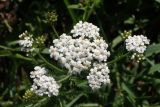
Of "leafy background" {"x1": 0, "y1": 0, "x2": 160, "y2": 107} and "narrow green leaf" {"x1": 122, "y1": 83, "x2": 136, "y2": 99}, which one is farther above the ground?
"leafy background" {"x1": 0, "y1": 0, "x2": 160, "y2": 107}

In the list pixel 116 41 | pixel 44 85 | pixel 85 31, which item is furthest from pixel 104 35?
pixel 44 85

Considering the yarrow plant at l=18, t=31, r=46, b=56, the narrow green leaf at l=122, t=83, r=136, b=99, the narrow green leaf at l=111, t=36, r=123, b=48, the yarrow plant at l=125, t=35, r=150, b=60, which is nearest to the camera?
the yarrow plant at l=125, t=35, r=150, b=60

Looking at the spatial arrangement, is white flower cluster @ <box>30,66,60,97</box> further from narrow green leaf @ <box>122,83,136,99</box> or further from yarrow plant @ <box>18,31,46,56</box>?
narrow green leaf @ <box>122,83,136,99</box>

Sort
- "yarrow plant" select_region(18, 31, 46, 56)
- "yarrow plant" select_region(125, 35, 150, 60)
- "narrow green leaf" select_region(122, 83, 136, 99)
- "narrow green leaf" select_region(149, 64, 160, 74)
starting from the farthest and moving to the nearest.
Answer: "narrow green leaf" select_region(149, 64, 160, 74) < "narrow green leaf" select_region(122, 83, 136, 99) < "yarrow plant" select_region(18, 31, 46, 56) < "yarrow plant" select_region(125, 35, 150, 60)

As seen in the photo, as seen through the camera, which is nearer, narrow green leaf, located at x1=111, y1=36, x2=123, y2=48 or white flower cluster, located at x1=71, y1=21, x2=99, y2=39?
white flower cluster, located at x1=71, y1=21, x2=99, y2=39

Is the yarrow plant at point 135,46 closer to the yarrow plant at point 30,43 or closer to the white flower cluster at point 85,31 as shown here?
the white flower cluster at point 85,31

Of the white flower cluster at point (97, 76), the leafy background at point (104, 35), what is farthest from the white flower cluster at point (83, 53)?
the leafy background at point (104, 35)

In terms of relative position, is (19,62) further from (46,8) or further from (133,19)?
(133,19)

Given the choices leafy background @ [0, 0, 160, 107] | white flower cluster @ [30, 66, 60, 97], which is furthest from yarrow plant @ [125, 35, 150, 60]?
leafy background @ [0, 0, 160, 107]

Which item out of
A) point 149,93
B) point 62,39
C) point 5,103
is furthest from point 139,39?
point 5,103
